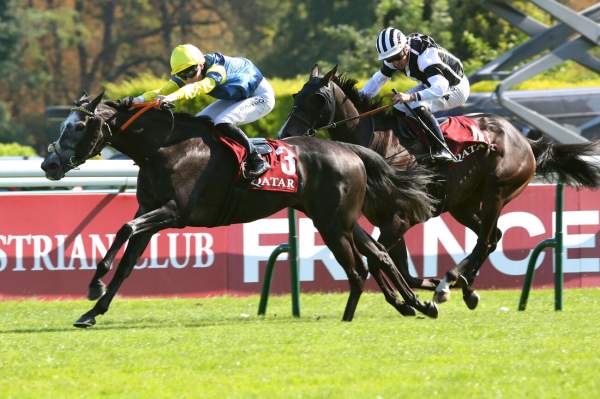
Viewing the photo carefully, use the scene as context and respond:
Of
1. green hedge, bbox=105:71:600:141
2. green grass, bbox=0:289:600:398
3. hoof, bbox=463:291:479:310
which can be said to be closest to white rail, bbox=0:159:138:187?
green grass, bbox=0:289:600:398

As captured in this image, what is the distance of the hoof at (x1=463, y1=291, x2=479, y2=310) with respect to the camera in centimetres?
1050

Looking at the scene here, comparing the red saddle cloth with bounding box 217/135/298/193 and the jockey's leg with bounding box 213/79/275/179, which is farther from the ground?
the jockey's leg with bounding box 213/79/275/179

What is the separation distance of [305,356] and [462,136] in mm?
3526

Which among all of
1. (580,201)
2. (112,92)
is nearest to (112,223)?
(580,201)

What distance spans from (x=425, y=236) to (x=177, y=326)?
3.68 meters

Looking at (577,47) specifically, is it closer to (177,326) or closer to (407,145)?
(407,145)

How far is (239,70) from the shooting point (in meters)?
9.54

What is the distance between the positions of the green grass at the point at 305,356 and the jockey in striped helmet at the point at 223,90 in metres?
1.32

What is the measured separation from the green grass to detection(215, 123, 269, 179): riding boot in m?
1.03

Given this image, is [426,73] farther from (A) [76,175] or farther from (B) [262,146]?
(A) [76,175]

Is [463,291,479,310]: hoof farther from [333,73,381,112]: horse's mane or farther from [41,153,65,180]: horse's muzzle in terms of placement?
[41,153,65,180]: horse's muzzle

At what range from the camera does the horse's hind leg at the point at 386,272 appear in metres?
9.62

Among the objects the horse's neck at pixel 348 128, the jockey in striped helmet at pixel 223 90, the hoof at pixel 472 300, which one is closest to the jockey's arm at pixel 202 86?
the jockey in striped helmet at pixel 223 90

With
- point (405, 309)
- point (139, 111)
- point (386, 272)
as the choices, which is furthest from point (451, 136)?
point (139, 111)
